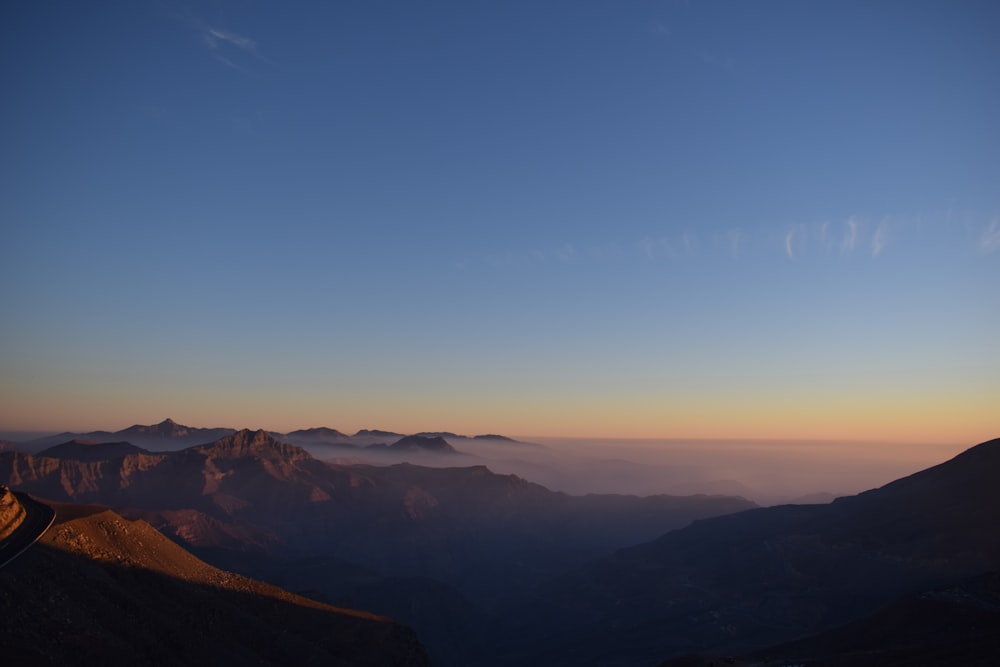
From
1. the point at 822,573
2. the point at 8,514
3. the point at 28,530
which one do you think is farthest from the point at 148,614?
the point at 822,573

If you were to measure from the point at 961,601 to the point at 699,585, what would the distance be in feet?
362

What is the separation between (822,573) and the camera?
Result: 156m

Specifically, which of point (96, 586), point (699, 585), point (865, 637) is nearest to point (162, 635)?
point (96, 586)

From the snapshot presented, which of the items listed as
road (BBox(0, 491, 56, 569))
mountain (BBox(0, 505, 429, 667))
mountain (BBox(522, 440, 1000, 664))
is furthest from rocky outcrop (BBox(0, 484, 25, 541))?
mountain (BBox(522, 440, 1000, 664))

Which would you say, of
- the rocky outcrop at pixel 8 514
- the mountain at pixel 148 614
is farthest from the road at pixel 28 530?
the mountain at pixel 148 614

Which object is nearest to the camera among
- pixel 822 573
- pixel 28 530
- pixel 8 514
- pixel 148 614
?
pixel 28 530

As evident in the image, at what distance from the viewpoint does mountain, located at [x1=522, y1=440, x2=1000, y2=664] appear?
13112 centimetres

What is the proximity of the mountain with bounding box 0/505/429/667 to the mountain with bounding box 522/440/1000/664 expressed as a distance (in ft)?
255

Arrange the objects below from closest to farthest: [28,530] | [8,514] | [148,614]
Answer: [28,530] → [148,614] → [8,514]

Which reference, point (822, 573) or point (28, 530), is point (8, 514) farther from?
point (822, 573)

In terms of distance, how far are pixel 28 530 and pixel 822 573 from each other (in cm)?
16808

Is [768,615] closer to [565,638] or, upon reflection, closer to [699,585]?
[699,585]

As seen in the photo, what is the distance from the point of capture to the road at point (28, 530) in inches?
2296

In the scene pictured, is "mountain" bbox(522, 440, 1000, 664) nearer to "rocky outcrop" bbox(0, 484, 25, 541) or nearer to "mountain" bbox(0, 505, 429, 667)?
"mountain" bbox(0, 505, 429, 667)
